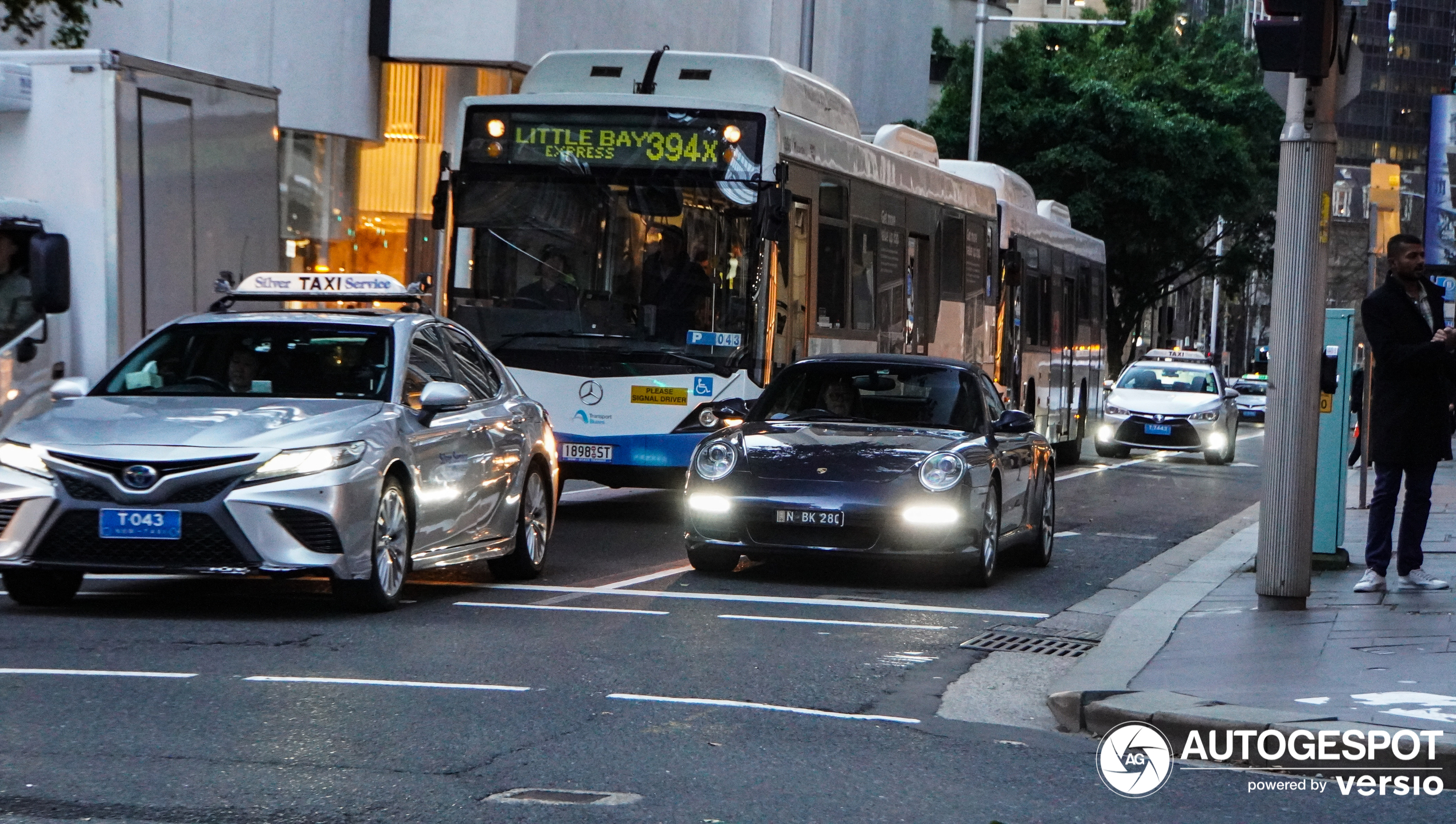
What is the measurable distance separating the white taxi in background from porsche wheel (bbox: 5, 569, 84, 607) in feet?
73.9

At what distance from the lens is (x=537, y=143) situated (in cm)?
1611

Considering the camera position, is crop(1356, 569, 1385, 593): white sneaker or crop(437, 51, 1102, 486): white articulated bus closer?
crop(1356, 569, 1385, 593): white sneaker

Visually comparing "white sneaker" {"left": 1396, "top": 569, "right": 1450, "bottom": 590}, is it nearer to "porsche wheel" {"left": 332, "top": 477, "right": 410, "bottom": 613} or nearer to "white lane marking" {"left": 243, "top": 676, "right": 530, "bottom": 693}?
"porsche wheel" {"left": 332, "top": 477, "right": 410, "bottom": 613}

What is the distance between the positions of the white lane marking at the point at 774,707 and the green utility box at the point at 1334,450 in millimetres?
5960

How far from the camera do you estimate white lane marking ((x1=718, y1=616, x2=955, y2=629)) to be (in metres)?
10.6

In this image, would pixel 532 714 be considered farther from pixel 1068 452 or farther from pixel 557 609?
pixel 1068 452

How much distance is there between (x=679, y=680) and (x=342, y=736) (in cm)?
190

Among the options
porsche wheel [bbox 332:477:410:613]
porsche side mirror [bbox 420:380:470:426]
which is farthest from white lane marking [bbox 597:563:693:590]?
porsche wheel [bbox 332:477:410:613]

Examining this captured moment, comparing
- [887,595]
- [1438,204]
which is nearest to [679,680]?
[887,595]

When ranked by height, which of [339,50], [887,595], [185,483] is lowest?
[887,595]

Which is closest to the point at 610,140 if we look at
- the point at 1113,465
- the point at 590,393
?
the point at 590,393

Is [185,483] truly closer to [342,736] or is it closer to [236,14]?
[342,736]

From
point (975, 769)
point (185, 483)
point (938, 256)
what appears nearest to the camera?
point (975, 769)

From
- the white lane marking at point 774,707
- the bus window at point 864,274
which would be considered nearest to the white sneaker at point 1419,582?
the white lane marking at point 774,707
